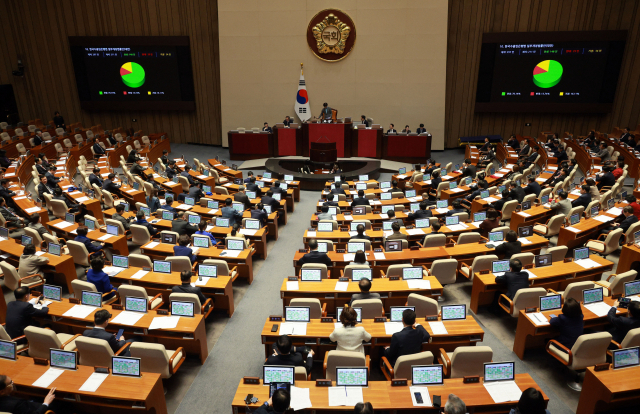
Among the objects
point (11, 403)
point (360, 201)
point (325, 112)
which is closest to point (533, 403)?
point (11, 403)

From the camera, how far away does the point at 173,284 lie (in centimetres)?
702

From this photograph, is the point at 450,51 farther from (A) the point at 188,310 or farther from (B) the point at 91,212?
(A) the point at 188,310

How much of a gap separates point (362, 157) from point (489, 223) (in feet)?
33.2

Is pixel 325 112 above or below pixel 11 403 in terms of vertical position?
above

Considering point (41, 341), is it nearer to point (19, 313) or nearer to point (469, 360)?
point (19, 313)

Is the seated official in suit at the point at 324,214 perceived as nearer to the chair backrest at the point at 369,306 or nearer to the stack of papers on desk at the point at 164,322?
the chair backrest at the point at 369,306

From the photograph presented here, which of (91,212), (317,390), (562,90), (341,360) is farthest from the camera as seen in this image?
(562,90)

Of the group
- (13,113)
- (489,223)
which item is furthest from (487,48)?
(13,113)

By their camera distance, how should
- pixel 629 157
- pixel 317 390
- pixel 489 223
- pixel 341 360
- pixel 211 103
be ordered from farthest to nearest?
1. pixel 211 103
2. pixel 629 157
3. pixel 489 223
4. pixel 341 360
5. pixel 317 390

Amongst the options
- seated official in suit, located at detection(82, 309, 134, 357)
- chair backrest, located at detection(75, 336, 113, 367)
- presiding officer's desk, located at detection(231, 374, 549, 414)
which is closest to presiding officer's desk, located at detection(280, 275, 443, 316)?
presiding officer's desk, located at detection(231, 374, 549, 414)

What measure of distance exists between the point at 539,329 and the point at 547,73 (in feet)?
52.9

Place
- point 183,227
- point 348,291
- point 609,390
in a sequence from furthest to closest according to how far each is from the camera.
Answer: point 183,227 < point 348,291 < point 609,390

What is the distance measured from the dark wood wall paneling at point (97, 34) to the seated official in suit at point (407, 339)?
1844 cm

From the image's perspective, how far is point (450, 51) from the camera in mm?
19359
